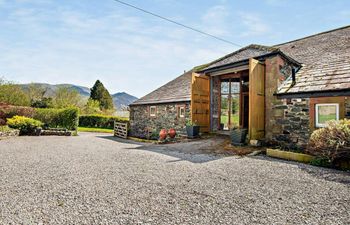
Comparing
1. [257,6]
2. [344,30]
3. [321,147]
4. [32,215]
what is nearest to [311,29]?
[344,30]

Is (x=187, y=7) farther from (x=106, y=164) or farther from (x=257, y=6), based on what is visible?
(x=106, y=164)

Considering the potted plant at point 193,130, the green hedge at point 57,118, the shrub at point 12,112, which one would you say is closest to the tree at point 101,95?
the green hedge at point 57,118

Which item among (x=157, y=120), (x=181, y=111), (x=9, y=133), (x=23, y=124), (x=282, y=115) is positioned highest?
(x=181, y=111)

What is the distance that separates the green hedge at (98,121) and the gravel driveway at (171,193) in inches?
725

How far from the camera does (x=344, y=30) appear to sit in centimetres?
1307

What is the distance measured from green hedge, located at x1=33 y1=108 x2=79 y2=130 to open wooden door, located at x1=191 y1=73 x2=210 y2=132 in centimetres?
911

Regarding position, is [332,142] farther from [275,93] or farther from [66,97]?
[66,97]

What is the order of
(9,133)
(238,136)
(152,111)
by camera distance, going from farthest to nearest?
1. (152,111)
2. (9,133)
3. (238,136)

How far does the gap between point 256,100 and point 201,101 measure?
3.48 m

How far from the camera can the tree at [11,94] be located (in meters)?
21.3

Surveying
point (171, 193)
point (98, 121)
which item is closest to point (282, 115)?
point (171, 193)

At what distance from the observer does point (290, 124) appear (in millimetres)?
8352

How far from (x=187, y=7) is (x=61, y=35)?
5.91 metres

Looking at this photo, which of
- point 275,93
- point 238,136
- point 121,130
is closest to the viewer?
point 238,136
